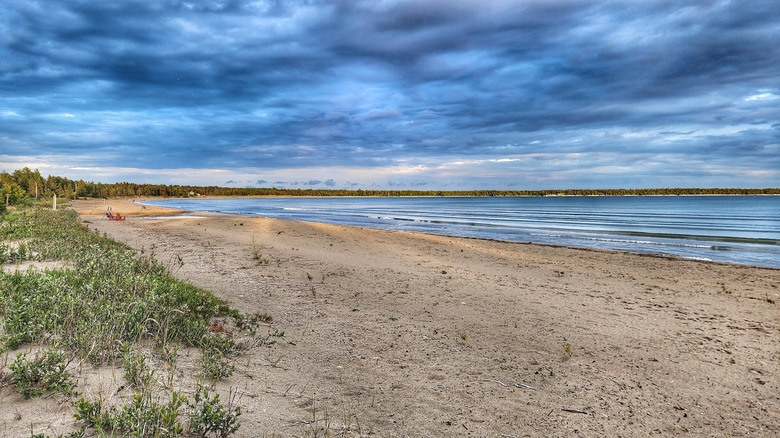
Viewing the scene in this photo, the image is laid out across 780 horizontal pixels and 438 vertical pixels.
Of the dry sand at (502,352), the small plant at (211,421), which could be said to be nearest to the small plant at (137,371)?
the small plant at (211,421)

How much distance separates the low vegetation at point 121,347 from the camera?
3.79 m

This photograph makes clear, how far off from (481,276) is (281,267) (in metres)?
7.65

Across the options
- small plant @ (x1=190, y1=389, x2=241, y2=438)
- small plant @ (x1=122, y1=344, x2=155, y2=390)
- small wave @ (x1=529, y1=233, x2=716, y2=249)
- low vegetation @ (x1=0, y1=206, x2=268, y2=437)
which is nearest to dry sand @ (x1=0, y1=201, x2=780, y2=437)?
small plant @ (x1=190, y1=389, x2=241, y2=438)

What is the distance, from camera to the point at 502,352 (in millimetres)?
7352

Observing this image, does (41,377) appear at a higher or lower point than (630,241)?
higher

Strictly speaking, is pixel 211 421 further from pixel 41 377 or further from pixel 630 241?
pixel 630 241

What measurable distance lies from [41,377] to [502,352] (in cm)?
677

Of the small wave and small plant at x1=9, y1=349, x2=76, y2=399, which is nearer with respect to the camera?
small plant at x1=9, y1=349, x2=76, y2=399

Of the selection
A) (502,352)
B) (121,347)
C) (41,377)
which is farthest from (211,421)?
(502,352)

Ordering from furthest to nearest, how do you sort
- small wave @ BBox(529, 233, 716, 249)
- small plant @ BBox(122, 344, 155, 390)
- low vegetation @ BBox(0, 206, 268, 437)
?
small wave @ BBox(529, 233, 716, 249) < small plant @ BBox(122, 344, 155, 390) < low vegetation @ BBox(0, 206, 268, 437)

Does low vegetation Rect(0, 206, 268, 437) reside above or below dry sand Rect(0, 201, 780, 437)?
above

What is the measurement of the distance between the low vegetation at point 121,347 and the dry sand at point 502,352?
0.53 meters

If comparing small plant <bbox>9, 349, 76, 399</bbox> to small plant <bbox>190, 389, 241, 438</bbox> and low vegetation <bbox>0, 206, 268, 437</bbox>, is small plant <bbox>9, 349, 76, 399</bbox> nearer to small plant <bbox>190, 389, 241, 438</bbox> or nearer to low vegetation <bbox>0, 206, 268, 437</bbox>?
low vegetation <bbox>0, 206, 268, 437</bbox>

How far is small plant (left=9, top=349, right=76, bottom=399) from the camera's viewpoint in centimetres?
401
